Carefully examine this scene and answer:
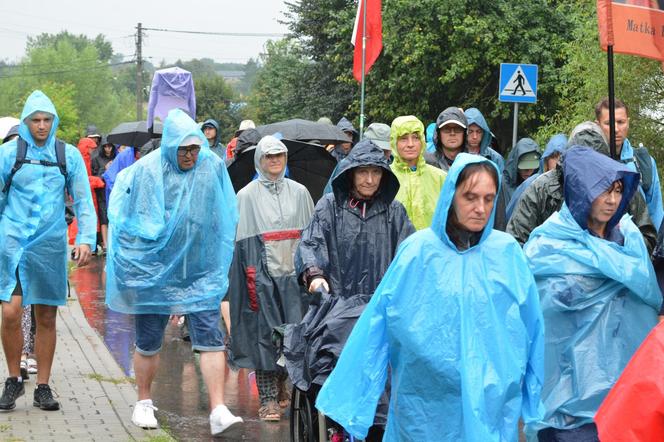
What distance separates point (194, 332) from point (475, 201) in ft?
12.0

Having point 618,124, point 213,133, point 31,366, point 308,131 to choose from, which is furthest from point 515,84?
point 618,124

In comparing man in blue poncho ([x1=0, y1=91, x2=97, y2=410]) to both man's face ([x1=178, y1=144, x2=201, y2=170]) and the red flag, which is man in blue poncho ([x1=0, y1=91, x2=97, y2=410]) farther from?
the red flag

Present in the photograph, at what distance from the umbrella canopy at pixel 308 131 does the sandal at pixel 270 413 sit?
669 centimetres

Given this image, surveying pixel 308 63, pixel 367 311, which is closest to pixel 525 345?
pixel 367 311

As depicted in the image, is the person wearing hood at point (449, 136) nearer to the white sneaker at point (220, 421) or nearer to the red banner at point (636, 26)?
the red banner at point (636, 26)

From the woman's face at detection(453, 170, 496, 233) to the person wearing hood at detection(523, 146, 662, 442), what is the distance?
2.52 ft

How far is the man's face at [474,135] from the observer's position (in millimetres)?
10203

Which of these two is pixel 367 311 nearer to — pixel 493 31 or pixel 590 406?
pixel 590 406

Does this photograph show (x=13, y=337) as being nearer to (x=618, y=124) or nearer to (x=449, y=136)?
(x=449, y=136)

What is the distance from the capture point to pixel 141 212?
26.2 feet

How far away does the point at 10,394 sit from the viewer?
8375 mm

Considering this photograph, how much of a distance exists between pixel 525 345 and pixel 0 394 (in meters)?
5.03

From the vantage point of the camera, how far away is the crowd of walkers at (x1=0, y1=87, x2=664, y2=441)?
15.6ft

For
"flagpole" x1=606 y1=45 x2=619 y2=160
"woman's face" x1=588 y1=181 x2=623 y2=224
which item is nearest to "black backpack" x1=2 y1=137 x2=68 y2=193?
"flagpole" x1=606 y1=45 x2=619 y2=160
